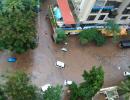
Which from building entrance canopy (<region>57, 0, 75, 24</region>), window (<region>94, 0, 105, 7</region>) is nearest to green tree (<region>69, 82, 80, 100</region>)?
building entrance canopy (<region>57, 0, 75, 24</region>)

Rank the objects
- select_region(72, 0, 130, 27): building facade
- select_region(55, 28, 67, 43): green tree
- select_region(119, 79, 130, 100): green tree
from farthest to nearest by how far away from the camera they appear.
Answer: select_region(55, 28, 67, 43): green tree, select_region(72, 0, 130, 27): building facade, select_region(119, 79, 130, 100): green tree

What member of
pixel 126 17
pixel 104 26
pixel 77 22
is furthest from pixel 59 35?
pixel 126 17

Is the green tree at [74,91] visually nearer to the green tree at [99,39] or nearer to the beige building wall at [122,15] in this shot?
the green tree at [99,39]

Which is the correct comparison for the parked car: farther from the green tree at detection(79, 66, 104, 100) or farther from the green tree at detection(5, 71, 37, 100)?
the green tree at detection(5, 71, 37, 100)

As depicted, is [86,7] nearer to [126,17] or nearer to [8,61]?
[126,17]

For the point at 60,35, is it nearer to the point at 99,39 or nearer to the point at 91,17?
the point at 91,17

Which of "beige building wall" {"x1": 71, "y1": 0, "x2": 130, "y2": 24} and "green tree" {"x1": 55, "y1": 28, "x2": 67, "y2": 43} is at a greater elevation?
"beige building wall" {"x1": 71, "y1": 0, "x2": 130, "y2": 24}

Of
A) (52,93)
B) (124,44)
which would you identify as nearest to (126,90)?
(52,93)

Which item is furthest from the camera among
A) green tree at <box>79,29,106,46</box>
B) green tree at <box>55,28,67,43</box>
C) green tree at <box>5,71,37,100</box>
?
green tree at <box>79,29,106,46</box>
